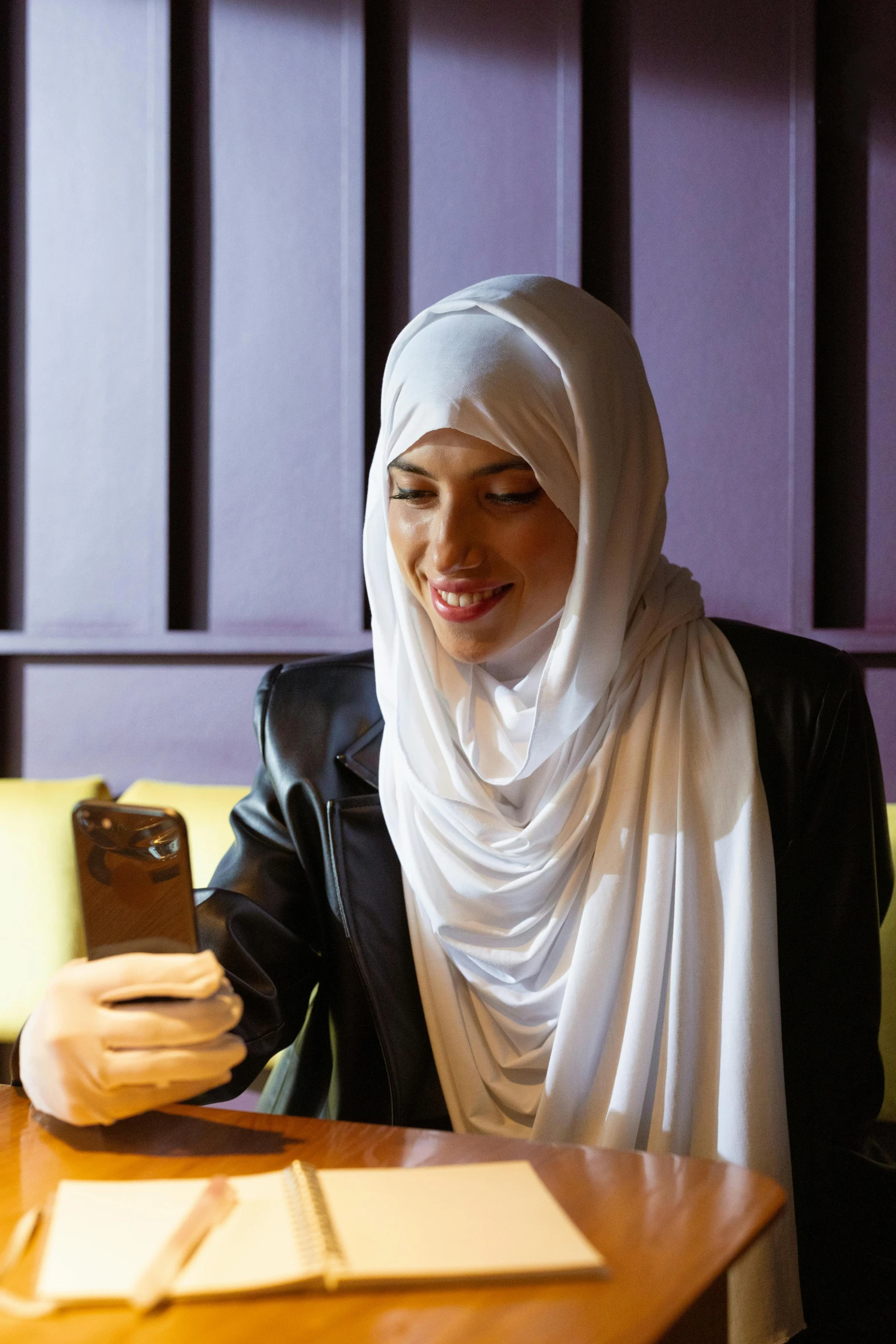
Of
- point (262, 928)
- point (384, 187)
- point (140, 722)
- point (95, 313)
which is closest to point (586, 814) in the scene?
point (262, 928)

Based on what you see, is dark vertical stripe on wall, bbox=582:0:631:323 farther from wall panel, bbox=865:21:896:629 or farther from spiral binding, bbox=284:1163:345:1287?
spiral binding, bbox=284:1163:345:1287

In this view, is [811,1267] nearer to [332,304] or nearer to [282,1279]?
[282,1279]

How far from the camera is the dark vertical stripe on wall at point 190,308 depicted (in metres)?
2.33

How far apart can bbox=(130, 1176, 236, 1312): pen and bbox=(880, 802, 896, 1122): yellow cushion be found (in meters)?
1.06

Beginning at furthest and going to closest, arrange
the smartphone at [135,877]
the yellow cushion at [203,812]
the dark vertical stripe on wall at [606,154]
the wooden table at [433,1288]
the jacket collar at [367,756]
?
the dark vertical stripe on wall at [606,154] → the yellow cushion at [203,812] → the jacket collar at [367,756] → the smartphone at [135,877] → the wooden table at [433,1288]

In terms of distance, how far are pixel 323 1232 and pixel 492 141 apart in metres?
1.97

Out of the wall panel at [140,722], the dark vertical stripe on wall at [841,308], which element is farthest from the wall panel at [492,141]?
the wall panel at [140,722]

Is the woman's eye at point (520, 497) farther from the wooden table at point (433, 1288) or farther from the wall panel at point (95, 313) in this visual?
the wall panel at point (95, 313)

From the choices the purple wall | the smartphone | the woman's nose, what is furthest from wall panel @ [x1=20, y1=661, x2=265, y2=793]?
the smartphone

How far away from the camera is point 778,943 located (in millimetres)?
1203

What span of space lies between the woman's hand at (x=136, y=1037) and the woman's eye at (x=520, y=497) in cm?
57

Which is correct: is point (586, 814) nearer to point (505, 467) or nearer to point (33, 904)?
point (505, 467)

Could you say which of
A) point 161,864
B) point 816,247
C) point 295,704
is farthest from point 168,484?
point 161,864

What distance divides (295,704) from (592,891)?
0.44 meters
